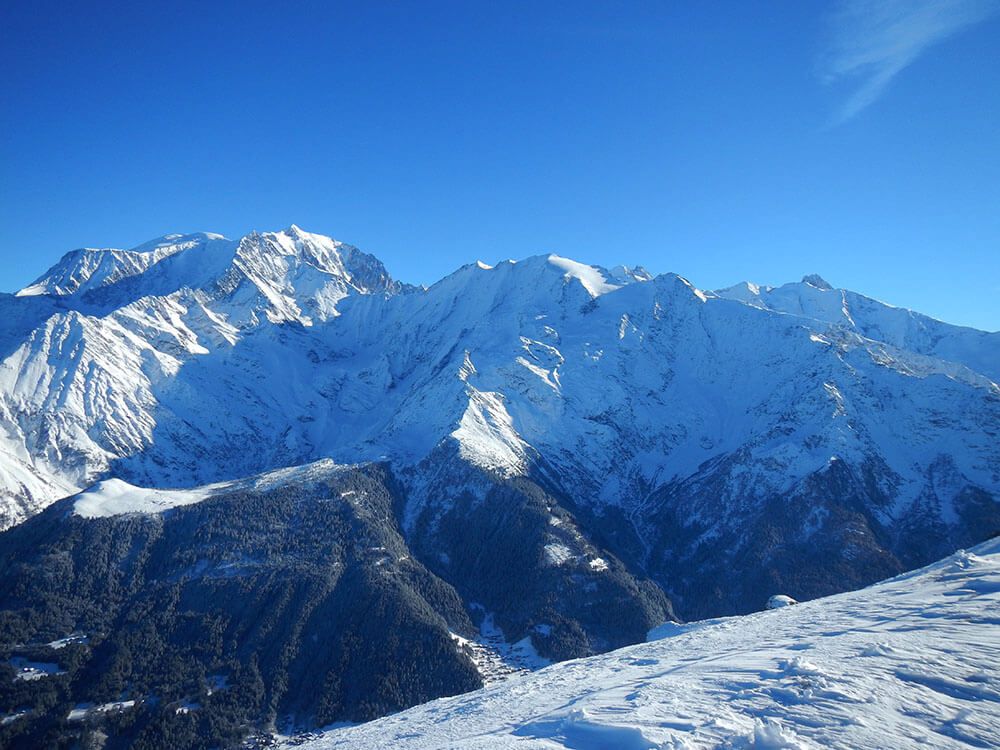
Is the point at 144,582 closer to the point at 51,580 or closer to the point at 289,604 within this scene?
the point at 51,580

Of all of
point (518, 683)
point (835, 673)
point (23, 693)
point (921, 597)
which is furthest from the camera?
point (23, 693)

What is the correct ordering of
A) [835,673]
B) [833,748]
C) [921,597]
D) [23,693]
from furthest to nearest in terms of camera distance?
[23,693] → [921,597] → [835,673] → [833,748]

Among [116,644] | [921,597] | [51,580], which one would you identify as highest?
[921,597]

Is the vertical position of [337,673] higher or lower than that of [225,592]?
lower

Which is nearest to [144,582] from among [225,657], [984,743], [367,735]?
[225,657]

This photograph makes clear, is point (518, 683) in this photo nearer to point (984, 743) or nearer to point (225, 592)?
point (984, 743)

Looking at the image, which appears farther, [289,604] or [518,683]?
[289,604]

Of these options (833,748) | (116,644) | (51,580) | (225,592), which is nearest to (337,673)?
(225,592)
